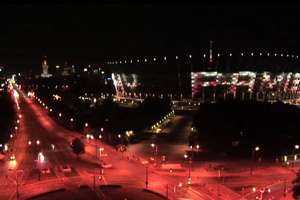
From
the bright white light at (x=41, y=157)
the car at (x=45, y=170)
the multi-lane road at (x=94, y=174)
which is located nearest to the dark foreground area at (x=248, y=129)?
the multi-lane road at (x=94, y=174)

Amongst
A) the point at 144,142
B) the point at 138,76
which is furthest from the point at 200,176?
the point at 138,76

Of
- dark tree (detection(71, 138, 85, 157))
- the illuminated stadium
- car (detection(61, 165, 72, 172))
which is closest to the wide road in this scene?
car (detection(61, 165, 72, 172))

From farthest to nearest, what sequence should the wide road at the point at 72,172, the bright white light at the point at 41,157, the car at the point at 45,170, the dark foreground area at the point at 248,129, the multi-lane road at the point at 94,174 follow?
the dark foreground area at the point at 248,129
the bright white light at the point at 41,157
the car at the point at 45,170
the wide road at the point at 72,172
the multi-lane road at the point at 94,174

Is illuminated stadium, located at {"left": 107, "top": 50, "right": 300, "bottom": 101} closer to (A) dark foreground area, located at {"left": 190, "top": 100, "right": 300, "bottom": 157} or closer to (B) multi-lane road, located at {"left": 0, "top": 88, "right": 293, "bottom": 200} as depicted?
(A) dark foreground area, located at {"left": 190, "top": 100, "right": 300, "bottom": 157}

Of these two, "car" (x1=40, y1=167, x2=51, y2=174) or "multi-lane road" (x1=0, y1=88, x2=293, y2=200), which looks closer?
"multi-lane road" (x1=0, y1=88, x2=293, y2=200)

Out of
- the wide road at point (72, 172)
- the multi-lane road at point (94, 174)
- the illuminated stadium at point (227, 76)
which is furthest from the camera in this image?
the illuminated stadium at point (227, 76)

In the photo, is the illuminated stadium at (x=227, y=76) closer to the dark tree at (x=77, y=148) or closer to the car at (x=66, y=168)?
the dark tree at (x=77, y=148)

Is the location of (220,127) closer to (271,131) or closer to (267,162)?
(271,131)

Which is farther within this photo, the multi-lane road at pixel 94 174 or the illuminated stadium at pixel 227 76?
the illuminated stadium at pixel 227 76
